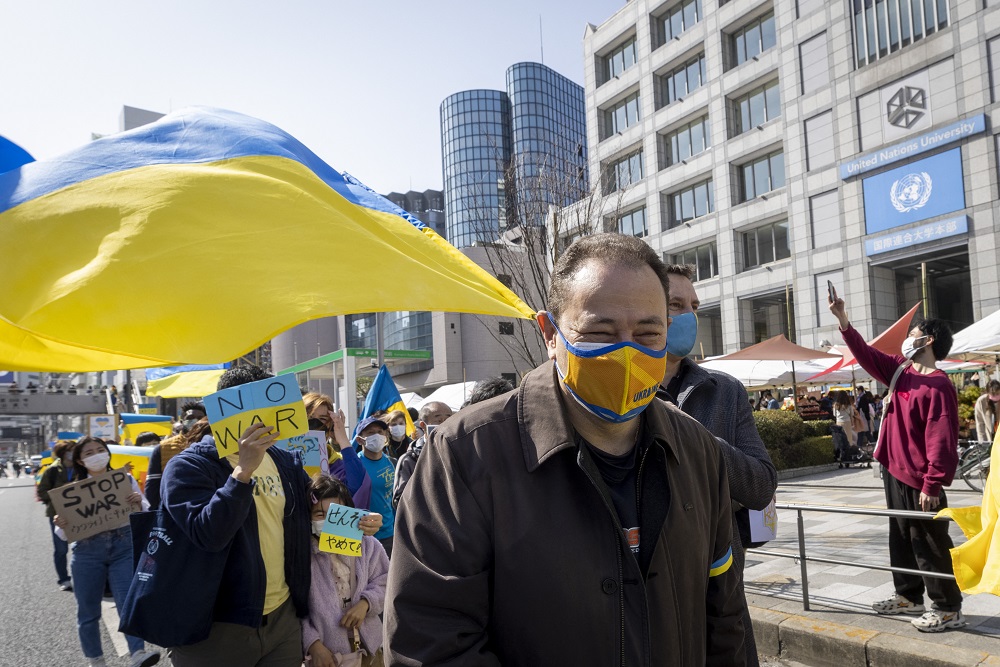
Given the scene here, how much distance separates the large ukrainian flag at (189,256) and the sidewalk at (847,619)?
3.46 metres

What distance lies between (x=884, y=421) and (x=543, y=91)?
112 metres

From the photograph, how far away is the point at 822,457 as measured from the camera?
58.4ft

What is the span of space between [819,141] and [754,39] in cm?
724

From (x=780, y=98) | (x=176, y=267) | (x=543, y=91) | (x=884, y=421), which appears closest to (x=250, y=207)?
(x=176, y=267)

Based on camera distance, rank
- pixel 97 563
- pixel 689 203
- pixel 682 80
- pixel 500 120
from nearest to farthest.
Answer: pixel 97 563
pixel 689 203
pixel 682 80
pixel 500 120

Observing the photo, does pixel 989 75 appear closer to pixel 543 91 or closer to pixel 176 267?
pixel 176 267

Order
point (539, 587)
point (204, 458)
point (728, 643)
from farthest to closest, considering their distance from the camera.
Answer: point (204, 458) < point (728, 643) < point (539, 587)

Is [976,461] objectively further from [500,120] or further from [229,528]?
[500,120]

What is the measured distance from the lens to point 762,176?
35.6 meters

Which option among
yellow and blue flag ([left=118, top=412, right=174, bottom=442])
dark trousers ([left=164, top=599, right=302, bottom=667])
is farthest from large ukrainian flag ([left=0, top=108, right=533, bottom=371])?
yellow and blue flag ([left=118, top=412, right=174, bottom=442])

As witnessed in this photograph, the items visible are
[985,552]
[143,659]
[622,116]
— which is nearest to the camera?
[985,552]

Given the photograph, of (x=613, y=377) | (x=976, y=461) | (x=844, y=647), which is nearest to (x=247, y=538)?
(x=613, y=377)

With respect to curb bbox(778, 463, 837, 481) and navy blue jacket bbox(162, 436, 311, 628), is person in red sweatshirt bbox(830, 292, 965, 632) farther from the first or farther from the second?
curb bbox(778, 463, 837, 481)

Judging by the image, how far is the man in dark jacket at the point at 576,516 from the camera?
167 cm
